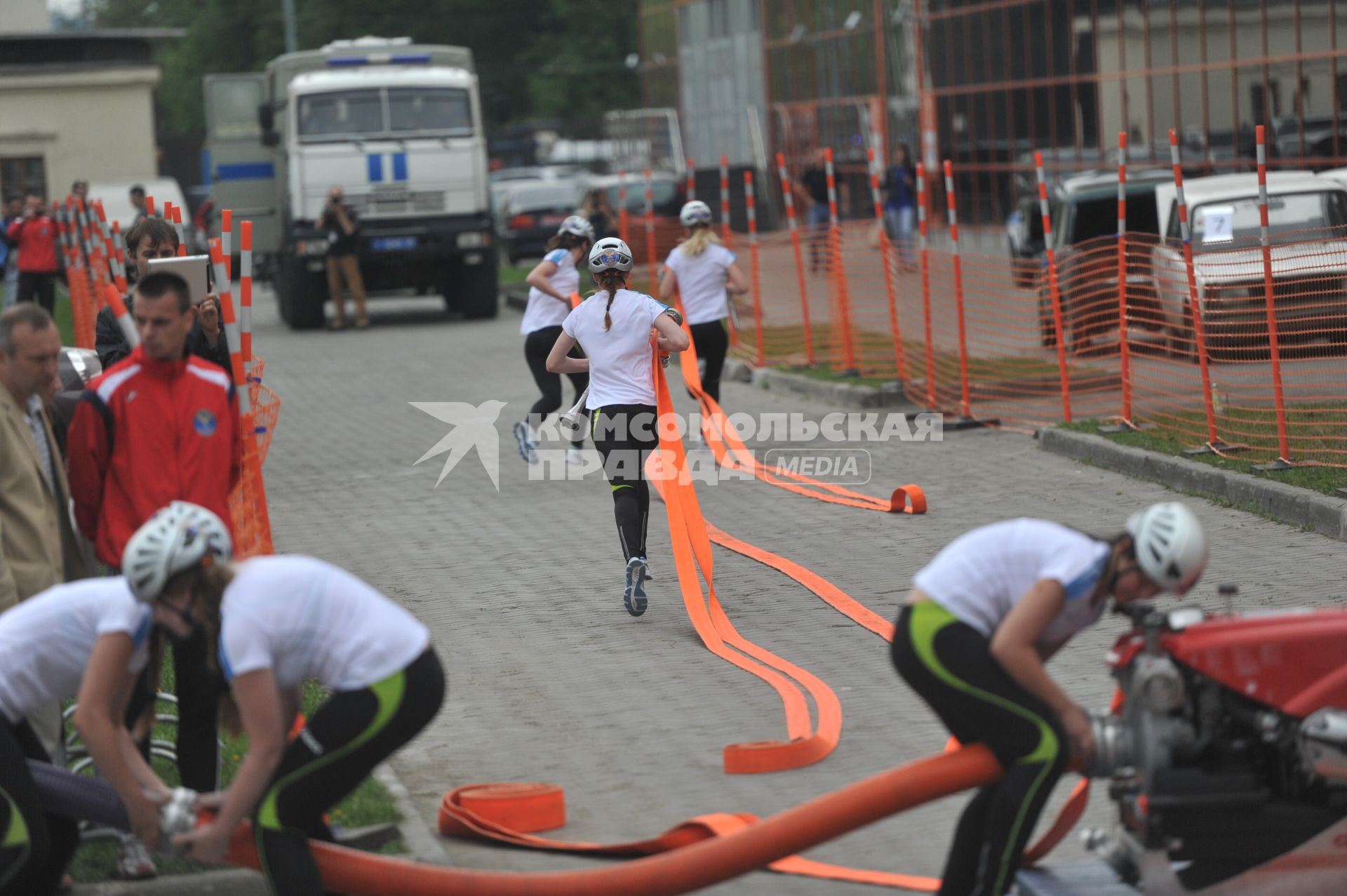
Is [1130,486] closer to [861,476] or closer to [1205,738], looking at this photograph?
[861,476]

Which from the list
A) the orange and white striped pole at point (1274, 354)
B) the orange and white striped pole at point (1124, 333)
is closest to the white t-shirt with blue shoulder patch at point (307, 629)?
the orange and white striped pole at point (1274, 354)

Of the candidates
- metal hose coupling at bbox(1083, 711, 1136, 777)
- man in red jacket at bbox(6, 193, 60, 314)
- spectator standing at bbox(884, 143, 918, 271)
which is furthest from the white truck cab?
metal hose coupling at bbox(1083, 711, 1136, 777)

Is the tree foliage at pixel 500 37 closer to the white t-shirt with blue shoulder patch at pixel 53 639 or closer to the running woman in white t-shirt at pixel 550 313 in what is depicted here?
the running woman in white t-shirt at pixel 550 313

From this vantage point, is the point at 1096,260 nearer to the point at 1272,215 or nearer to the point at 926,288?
the point at 926,288

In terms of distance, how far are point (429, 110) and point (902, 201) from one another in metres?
8.83

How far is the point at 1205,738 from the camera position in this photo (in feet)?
14.9

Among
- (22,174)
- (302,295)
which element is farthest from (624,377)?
(22,174)

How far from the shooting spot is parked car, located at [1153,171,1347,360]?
1237cm

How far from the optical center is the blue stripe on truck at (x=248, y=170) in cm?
2738

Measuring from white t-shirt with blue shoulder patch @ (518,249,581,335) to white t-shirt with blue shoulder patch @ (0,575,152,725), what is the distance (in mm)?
8163

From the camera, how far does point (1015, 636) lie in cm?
440

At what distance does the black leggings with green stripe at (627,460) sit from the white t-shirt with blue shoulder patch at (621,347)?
64 mm

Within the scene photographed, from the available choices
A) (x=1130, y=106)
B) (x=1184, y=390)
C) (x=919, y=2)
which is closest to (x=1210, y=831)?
(x=1184, y=390)

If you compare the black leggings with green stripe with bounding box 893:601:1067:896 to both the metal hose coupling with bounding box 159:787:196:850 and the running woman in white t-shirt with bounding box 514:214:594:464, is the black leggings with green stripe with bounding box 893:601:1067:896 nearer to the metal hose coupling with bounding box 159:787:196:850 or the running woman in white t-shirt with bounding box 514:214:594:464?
the metal hose coupling with bounding box 159:787:196:850
